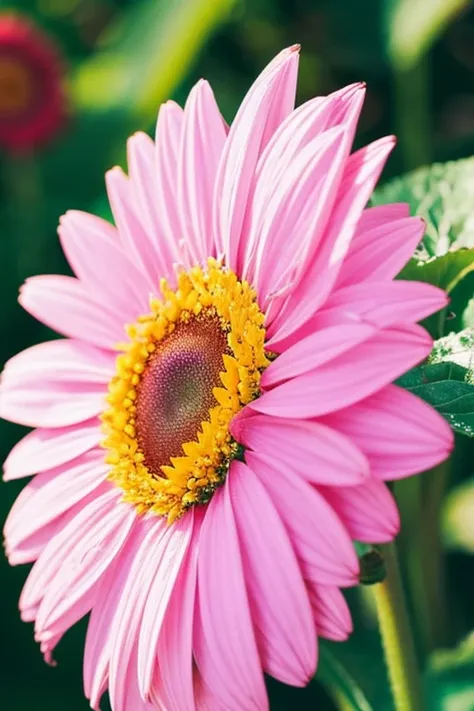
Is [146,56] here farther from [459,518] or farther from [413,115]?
[459,518]

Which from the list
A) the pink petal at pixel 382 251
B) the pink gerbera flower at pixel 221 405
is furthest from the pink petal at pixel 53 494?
the pink petal at pixel 382 251

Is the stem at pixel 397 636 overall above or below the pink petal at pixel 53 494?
below

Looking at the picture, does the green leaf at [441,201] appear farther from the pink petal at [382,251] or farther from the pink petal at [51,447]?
the pink petal at [51,447]

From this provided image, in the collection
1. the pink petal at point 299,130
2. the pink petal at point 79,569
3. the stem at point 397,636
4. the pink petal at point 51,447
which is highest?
the pink petal at point 299,130

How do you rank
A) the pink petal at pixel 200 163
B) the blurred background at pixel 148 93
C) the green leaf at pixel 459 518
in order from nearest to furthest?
the pink petal at pixel 200 163 → the green leaf at pixel 459 518 → the blurred background at pixel 148 93

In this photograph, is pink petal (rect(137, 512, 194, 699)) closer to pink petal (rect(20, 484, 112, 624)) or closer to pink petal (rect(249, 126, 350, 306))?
pink petal (rect(20, 484, 112, 624))

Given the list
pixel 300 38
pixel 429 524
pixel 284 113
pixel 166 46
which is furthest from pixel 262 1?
pixel 284 113

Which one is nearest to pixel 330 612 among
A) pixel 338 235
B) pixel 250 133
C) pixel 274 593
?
pixel 274 593

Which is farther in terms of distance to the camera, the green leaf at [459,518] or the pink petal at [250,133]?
the green leaf at [459,518]
